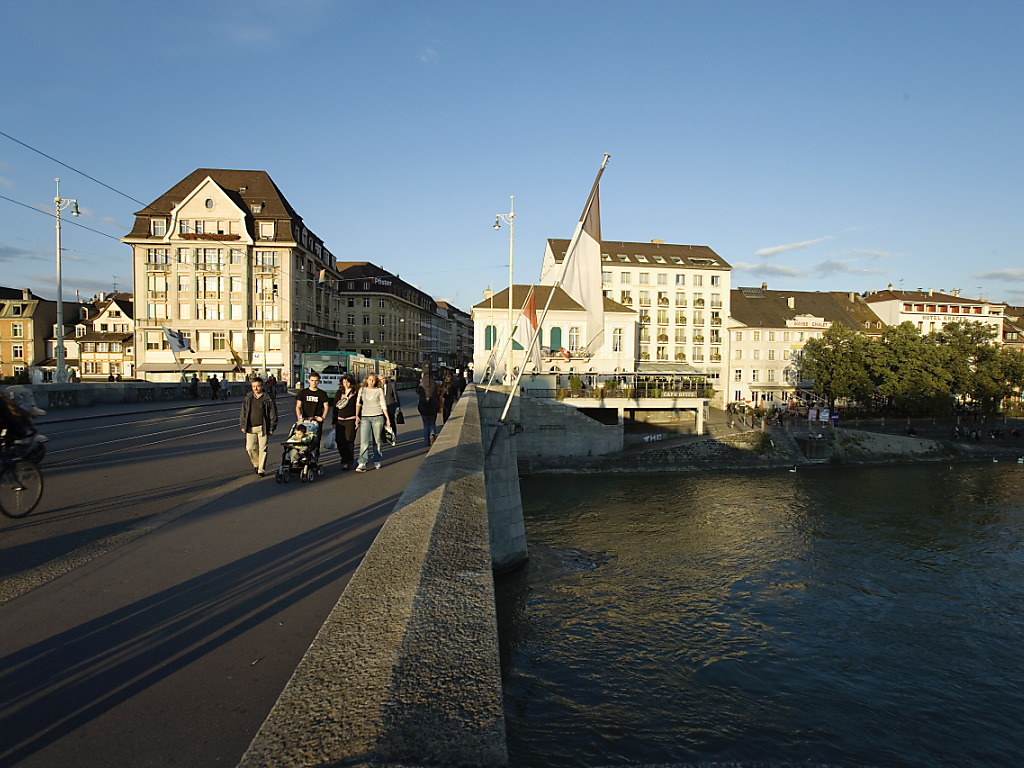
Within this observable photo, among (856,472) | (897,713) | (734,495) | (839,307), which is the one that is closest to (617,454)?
(734,495)

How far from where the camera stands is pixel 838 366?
190 feet

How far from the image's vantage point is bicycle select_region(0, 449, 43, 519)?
7.14 m

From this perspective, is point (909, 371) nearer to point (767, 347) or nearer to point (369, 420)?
point (767, 347)

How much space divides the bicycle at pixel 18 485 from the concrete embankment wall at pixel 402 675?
5309 mm

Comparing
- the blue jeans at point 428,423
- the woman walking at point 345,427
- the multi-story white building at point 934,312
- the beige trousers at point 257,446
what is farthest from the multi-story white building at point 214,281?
the multi-story white building at point 934,312

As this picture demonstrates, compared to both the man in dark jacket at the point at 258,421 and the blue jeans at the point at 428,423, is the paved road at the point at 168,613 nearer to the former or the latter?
the man in dark jacket at the point at 258,421

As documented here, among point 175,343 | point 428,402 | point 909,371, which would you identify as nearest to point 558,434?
point 175,343

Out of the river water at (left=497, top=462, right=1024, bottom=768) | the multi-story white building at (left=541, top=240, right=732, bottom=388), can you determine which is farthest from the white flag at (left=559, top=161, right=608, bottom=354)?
the multi-story white building at (left=541, top=240, right=732, bottom=388)

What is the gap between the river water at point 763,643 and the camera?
9.30 m

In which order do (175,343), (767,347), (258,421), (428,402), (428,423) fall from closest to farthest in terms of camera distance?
(258,421), (428,402), (428,423), (175,343), (767,347)

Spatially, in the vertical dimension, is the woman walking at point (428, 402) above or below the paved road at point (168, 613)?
above

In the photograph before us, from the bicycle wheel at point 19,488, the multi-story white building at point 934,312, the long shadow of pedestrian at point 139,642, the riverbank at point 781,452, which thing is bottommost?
the riverbank at point 781,452

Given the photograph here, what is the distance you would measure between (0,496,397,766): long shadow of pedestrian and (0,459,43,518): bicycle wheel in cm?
337

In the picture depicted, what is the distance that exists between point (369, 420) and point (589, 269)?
5.01m
